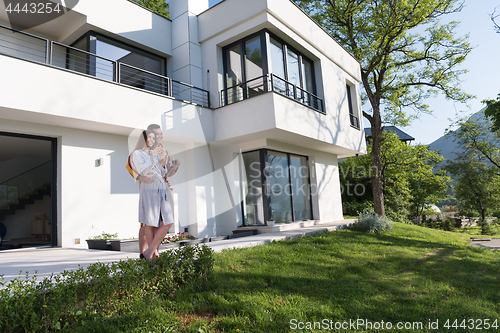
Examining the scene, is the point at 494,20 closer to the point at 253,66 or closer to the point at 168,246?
the point at 253,66

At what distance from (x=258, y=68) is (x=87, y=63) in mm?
5111

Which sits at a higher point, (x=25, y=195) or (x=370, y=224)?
(x=25, y=195)

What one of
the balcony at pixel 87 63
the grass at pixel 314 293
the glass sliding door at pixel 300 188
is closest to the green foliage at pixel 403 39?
the glass sliding door at pixel 300 188

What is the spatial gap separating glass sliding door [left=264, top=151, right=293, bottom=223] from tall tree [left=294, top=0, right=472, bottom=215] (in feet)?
21.0

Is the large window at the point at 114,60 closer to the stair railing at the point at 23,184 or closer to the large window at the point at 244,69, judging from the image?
the large window at the point at 244,69

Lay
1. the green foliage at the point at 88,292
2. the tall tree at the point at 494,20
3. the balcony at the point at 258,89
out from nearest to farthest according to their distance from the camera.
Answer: the green foliage at the point at 88,292 < the tall tree at the point at 494,20 < the balcony at the point at 258,89

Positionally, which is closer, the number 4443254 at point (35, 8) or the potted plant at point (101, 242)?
the potted plant at point (101, 242)

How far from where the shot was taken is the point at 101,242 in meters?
7.42

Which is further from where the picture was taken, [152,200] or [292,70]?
[292,70]

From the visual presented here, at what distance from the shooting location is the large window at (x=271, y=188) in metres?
10.6

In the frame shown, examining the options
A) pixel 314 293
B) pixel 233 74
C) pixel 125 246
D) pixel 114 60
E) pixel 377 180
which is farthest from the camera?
pixel 377 180

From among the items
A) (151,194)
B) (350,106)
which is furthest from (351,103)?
(151,194)

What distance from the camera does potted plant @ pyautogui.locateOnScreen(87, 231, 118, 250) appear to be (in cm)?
732

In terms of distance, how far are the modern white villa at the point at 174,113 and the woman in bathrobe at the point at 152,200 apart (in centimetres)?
389
